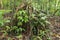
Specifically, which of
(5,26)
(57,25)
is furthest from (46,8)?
(5,26)

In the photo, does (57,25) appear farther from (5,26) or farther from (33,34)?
(5,26)

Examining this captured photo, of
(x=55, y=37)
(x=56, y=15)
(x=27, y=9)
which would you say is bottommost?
(x=55, y=37)

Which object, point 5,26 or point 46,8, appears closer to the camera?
point 5,26

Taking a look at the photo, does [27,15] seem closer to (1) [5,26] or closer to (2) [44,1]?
(1) [5,26]

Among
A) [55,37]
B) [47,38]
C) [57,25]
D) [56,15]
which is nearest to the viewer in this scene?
[47,38]

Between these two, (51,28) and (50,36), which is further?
Answer: (51,28)

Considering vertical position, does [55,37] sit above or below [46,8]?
Answer: below

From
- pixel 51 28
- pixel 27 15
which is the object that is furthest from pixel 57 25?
pixel 27 15

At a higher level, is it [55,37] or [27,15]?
[27,15]

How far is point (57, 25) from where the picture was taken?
18.6 feet

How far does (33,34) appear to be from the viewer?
191 inches

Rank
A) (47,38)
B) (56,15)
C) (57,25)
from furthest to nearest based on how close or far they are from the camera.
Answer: (56,15) < (57,25) < (47,38)

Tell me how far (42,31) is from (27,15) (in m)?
0.59

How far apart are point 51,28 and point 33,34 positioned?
735 mm
